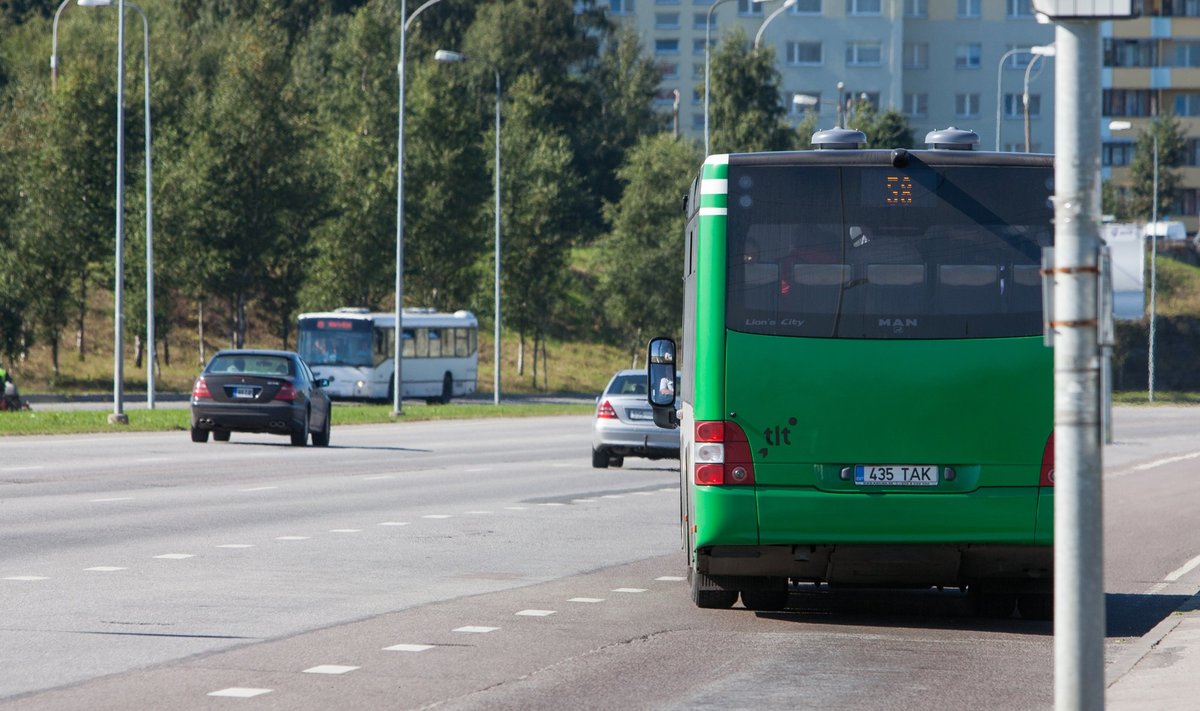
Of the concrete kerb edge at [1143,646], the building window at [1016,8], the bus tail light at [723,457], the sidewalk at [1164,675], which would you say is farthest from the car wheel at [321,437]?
the building window at [1016,8]

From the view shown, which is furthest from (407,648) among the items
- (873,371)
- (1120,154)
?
(1120,154)

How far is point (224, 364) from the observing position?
3231 centimetres

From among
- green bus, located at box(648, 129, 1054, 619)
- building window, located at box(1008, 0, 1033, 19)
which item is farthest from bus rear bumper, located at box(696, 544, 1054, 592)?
building window, located at box(1008, 0, 1033, 19)

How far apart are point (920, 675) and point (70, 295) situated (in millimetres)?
61014

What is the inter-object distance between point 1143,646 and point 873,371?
6.96ft

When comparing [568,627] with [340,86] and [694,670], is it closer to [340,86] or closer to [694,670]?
[694,670]

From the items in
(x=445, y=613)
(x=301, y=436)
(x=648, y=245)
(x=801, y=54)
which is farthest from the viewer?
(x=801, y=54)

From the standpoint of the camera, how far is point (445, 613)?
38.8ft

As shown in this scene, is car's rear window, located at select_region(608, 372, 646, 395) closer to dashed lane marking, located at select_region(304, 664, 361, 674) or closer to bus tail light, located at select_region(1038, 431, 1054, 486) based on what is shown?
bus tail light, located at select_region(1038, 431, 1054, 486)

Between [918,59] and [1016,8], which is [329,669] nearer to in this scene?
[918,59]

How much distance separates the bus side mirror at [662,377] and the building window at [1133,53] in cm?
11452

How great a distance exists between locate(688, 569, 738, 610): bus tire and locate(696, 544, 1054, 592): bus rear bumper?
0.79 metres

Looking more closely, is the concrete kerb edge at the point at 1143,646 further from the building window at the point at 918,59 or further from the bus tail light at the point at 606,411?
the building window at the point at 918,59

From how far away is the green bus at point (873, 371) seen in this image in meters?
11.2
